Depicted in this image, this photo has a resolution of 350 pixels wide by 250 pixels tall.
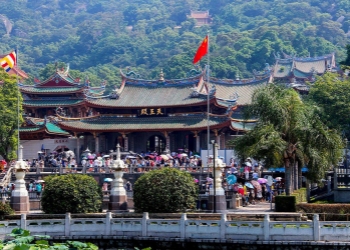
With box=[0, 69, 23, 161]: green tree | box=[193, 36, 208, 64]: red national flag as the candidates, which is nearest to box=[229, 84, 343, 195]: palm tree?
box=[193, 36, 208, 64]: red national flag

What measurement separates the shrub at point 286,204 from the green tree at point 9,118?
30.5 metres

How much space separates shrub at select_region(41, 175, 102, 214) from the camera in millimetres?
38781

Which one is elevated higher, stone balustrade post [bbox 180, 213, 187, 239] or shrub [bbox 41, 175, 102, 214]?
shrub [bbox 41, 175, 102, 214]

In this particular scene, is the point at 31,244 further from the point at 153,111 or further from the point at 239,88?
the point at 239,88

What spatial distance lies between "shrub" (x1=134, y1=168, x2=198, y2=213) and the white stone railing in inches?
95.1

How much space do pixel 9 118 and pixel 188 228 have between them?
3363cm

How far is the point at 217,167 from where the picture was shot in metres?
40.1

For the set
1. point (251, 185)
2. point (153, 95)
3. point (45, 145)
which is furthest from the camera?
point (153, 95)

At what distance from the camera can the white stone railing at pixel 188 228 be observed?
3238 centimetres

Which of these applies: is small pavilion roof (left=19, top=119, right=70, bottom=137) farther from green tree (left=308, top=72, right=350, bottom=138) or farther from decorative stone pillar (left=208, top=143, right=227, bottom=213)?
decorative stone pillar (left=208, top=143, right=227, bottom=213)

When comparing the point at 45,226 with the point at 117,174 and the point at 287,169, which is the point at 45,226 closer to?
the point at 117,174

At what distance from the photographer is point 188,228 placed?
34188mm

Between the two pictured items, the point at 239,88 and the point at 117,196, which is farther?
the point at 239,88

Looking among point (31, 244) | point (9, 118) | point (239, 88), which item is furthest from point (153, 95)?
point (31, 244)
